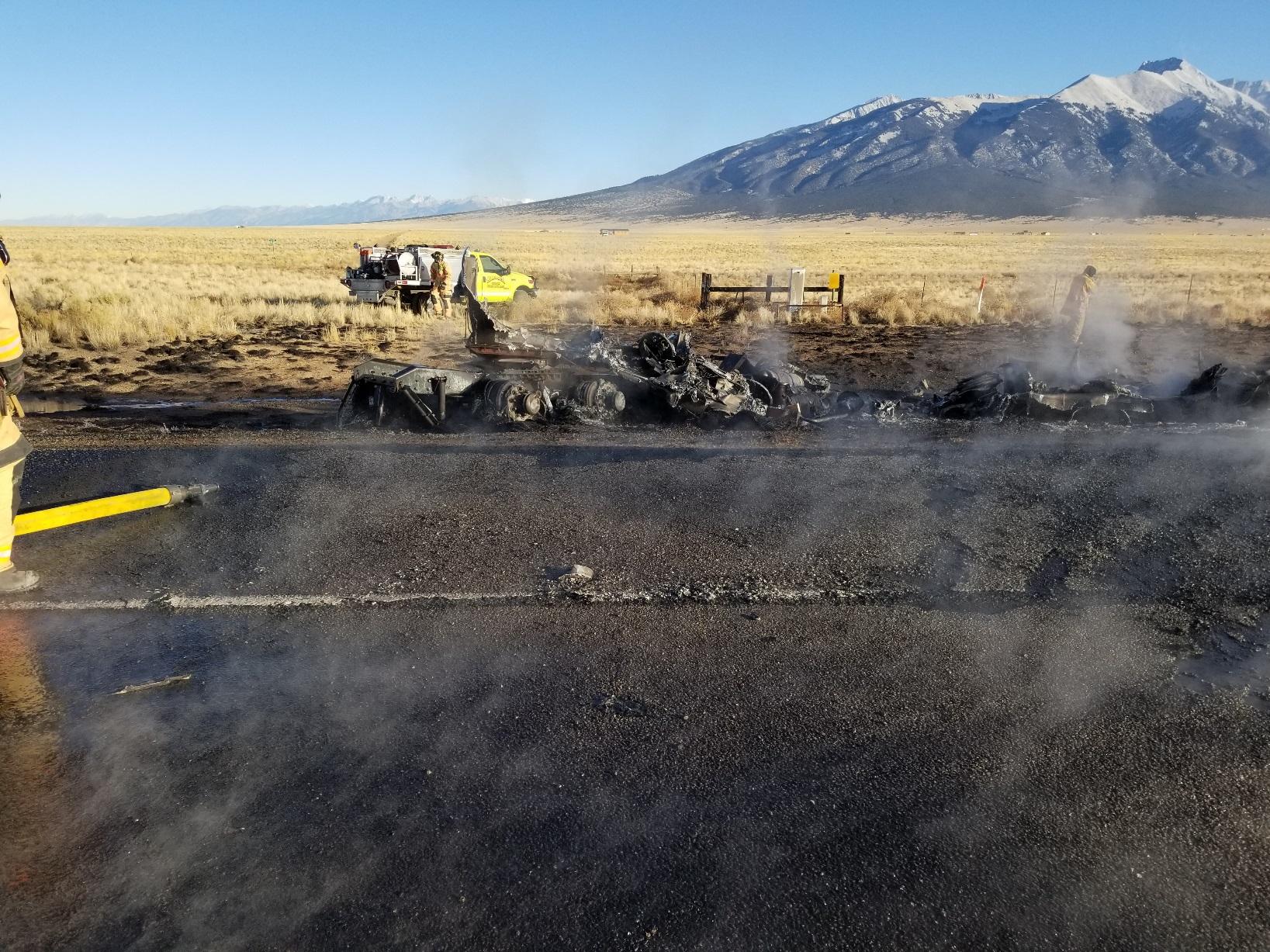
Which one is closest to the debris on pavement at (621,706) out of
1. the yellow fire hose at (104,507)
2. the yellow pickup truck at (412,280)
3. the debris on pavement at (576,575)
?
the debris on pavement at (576,575)

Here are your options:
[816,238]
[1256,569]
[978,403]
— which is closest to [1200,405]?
[978,403]

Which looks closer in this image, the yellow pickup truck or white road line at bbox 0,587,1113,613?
white road line at bbox 0,587,1113,613

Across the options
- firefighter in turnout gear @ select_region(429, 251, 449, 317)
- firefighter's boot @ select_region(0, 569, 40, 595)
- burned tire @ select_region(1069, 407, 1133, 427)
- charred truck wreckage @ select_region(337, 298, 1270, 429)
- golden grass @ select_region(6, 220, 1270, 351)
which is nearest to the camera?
firefighter's boot @ select_region(0, 569, 40, 595)

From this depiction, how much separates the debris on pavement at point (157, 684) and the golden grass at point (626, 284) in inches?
604

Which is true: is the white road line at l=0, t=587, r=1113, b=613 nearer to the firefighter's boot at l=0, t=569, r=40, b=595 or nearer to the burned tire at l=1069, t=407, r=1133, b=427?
the firefighter's boot at l=0, t=569, r=40, b=595

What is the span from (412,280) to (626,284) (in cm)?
871

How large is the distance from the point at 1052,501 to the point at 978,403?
4194mm

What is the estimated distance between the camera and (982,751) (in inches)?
151

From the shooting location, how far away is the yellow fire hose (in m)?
5.70

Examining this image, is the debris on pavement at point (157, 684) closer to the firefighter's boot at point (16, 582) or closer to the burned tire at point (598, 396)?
the firefighter's boot at point (16, 582)

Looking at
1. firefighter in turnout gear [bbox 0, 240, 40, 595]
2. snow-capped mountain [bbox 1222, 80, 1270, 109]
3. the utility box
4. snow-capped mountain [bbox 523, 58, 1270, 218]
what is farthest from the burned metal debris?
snow-capped mountain [bbox 1222, 80, 1270, 109]

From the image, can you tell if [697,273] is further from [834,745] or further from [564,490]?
[834,745]

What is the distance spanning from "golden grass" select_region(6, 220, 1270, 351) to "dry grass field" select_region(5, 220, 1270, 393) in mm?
91

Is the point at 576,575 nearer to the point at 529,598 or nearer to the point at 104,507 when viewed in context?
the point at 529,598
